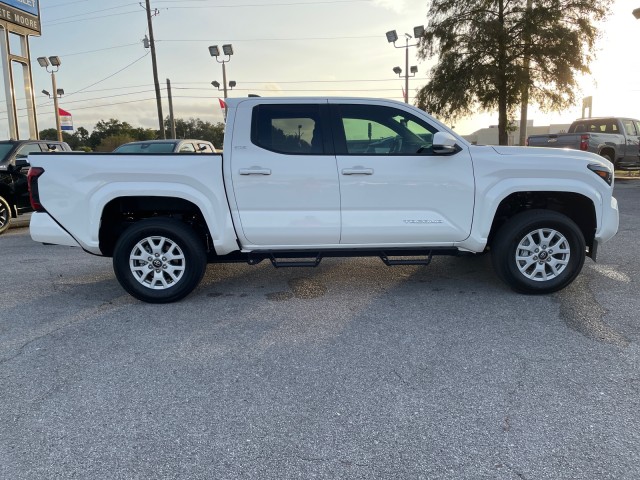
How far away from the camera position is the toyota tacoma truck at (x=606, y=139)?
1564 centimetres

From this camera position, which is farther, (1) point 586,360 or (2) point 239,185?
(2) point 239,185

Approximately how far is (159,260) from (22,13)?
20.2m

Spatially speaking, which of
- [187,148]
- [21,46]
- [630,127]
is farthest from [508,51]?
[21,46]

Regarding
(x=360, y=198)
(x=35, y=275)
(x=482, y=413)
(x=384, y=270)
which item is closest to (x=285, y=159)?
(x=360, y=198)

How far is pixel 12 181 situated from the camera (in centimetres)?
945

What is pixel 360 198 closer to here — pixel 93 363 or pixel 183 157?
pixel 183 157

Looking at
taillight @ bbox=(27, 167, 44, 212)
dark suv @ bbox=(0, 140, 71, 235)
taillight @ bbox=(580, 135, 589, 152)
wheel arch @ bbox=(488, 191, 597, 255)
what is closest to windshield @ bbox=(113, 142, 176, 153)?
dark suv @ bbox=(0, 140, 71, 235)

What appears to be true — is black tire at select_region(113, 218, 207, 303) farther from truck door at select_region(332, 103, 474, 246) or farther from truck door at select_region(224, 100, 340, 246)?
truck door at select_region(332, 103, 474, 246)

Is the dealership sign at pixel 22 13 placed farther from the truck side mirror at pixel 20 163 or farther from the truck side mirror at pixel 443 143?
the truck side mirror at pixel 443 143

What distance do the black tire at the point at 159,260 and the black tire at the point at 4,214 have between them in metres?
6.30

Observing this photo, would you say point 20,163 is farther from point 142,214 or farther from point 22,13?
point 22,13

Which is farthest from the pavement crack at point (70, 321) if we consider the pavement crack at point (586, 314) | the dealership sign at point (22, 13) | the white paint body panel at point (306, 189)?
the dealership sign at point (22, 13)

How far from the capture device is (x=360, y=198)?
467cm

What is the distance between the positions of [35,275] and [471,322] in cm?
540
